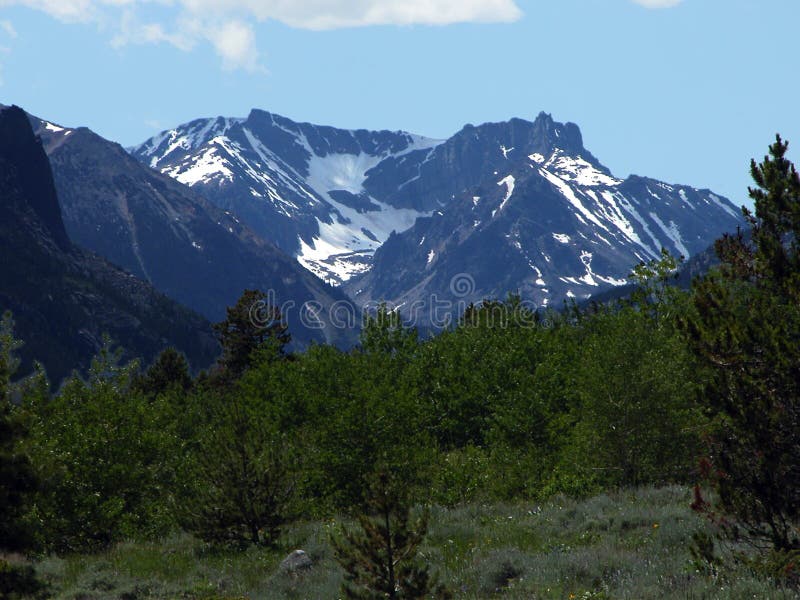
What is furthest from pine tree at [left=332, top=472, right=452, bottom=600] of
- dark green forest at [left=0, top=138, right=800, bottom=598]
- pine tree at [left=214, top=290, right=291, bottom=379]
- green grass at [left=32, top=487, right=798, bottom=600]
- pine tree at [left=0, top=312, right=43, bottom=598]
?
Answer: pine tree at [left=214, top=290, right=291, bottom=379]

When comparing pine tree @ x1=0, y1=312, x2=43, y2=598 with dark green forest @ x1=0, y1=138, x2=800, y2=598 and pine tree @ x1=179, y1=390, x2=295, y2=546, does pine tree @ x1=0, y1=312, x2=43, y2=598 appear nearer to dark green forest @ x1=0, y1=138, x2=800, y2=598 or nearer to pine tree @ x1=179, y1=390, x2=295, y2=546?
dark green forest @ x1=0, y1=138, x2=800, y2=598

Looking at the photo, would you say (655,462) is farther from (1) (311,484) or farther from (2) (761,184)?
(2) (761,184)

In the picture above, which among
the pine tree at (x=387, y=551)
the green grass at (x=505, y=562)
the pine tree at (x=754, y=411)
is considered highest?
the pine tree at (x=754, y=411)

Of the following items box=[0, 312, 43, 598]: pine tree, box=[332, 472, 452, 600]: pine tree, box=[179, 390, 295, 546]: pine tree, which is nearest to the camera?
box=[332, 472, 452, 600]: pine tree

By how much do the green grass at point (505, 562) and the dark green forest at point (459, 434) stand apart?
73cm

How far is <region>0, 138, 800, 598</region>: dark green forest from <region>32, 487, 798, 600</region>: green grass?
2.39ft

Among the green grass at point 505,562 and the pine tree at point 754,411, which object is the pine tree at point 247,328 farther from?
the pine tree at point 754,411

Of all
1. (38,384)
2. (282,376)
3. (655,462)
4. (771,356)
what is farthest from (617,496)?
(282,376)

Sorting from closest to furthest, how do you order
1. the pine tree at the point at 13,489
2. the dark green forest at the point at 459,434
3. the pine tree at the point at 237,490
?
the dark green forest at the point at 459,434 < the pine tree at the point at 13,489 < the pine tree at the point at 237,490

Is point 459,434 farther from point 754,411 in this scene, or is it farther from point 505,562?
point 754,411

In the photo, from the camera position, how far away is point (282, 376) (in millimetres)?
43031

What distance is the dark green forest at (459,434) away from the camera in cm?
1108

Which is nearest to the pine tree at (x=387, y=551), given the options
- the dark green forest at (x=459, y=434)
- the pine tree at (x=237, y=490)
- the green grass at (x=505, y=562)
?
the dark green forest at (x=459, y=434)

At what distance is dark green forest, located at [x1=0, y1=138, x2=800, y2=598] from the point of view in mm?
11078
